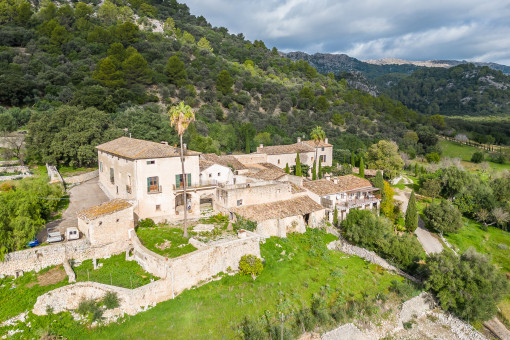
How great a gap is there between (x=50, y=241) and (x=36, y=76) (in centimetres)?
5490

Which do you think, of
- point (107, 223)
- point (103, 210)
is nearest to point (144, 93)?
point (103, 210)

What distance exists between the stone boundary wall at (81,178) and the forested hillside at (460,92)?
161977 millimetres

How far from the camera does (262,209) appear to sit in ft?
92.8

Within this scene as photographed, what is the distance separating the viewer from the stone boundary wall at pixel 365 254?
2635 cm

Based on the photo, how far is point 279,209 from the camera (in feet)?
94.9

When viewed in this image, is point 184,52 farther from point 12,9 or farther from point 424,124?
point 424,124

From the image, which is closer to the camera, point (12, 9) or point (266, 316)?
point (266, 316)

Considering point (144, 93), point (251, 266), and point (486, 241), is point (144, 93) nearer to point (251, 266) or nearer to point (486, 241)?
point (251, 266)

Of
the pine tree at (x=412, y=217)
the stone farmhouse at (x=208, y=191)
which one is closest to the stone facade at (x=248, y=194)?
the stone farmhouse at (x=208, y=191)

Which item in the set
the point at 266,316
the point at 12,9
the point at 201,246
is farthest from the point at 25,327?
the point at 12,9

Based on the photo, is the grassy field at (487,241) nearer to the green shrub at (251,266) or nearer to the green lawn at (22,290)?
the green shrub at (251,266)

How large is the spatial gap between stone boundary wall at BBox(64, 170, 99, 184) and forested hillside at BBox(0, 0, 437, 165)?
77.1 inches

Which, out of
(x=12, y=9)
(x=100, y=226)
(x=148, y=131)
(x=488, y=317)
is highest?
Answer: (x=12, y=9)

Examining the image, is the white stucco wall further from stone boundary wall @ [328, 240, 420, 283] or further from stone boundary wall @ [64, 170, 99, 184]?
stone boundary wall @ [64, 170, 99, 184]
